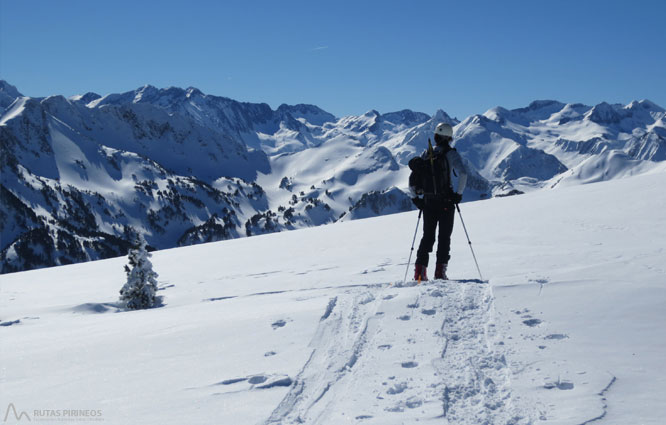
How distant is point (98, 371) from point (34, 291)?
1457 centimetres

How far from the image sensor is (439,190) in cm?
1005

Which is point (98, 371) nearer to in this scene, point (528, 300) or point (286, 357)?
point (286, 357)

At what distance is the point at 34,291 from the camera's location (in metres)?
17.8

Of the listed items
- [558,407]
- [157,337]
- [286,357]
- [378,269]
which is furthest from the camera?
[378,269]

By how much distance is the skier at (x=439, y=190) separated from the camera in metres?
10.1

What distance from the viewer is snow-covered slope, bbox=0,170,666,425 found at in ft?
14.9

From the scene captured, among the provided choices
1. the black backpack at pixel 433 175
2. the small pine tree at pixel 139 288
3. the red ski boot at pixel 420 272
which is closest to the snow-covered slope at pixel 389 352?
the red ski boot at pixel 420 272

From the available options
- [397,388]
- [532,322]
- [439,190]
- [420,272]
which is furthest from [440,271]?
[397,388]

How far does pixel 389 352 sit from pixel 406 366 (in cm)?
42

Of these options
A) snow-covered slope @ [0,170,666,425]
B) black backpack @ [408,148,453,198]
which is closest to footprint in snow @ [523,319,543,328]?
snow-covered slope @ [0,170,666,425]

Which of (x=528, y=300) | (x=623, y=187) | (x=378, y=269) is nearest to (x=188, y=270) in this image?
(x=378, y=269)

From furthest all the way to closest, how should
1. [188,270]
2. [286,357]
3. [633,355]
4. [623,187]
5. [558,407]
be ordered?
[623,187] < [188,270] < [286,357] < [633,355] < [558,407]

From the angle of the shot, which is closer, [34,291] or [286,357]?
[286,357]

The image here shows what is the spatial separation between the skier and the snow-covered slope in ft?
2.82
